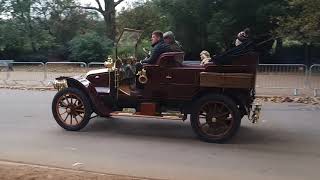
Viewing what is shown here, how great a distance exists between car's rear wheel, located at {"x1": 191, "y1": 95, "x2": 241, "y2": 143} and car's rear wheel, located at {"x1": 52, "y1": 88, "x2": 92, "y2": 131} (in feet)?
6.56

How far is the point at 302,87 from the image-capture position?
51.2 feet

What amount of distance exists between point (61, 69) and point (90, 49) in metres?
10.9

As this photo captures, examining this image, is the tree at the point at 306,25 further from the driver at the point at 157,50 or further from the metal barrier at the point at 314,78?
the metal barrier at the point at 314,78

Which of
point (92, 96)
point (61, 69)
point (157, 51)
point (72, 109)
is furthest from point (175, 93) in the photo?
point (61, 69)

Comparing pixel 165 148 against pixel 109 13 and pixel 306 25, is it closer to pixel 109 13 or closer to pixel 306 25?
pixel 306 25

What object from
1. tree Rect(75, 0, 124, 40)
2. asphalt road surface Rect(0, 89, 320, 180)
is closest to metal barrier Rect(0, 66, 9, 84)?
asphalt road surface Rect(0, 89, 320, 180)

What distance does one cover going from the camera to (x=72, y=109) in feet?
32.1

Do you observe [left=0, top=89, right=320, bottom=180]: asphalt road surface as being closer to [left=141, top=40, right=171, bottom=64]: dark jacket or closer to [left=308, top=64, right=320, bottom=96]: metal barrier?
[left=141, top=40, right=171, bottom=64]: dark jacket

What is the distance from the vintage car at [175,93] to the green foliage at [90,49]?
839 inches

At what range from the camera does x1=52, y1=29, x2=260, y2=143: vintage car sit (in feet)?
29.1

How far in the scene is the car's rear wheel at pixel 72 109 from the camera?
31.8 feet

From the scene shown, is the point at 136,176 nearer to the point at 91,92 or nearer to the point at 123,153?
the point at 123,153

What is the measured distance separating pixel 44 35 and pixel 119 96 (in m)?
26.2

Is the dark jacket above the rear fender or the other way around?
above
